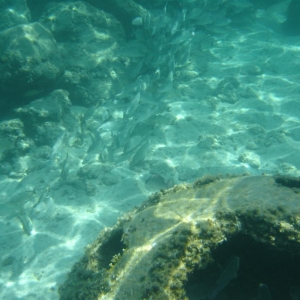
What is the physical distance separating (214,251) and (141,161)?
156 inches

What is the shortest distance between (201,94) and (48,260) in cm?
745

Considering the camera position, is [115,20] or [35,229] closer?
[35,229]

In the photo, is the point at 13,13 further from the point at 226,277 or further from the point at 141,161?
the point at 226,277

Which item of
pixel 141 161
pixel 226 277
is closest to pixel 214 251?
pixel 226 277

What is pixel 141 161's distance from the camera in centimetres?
597

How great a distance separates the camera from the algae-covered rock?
1919 millimetres

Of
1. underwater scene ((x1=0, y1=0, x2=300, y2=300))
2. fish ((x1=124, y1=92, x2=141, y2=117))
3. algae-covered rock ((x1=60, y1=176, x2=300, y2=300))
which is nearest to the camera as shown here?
algae-covered rock ((x1=60, y1=176, x2=300, y2=300))

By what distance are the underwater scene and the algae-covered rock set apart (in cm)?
1

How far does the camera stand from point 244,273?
2199 millimetres

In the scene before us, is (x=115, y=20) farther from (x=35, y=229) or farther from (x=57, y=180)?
(x=35, y=229)

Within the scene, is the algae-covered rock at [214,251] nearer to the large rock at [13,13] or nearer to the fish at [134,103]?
the fish at [134,103]

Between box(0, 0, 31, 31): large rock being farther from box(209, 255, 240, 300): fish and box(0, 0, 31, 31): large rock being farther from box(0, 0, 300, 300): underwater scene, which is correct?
box(209, 255, 240, 300): fish

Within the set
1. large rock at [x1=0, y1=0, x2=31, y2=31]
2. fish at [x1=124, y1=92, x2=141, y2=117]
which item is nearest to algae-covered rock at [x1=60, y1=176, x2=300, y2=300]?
fish at [x1=124, y1=92, x2=141, y2=117]

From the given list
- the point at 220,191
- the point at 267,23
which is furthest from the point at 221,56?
the point at 220,191
